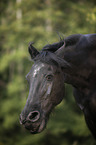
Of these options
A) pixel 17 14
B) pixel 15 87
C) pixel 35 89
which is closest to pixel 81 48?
pixel 35 89

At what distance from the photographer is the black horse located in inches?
111

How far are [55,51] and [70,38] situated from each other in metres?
0.38

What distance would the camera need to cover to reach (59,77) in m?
3.05

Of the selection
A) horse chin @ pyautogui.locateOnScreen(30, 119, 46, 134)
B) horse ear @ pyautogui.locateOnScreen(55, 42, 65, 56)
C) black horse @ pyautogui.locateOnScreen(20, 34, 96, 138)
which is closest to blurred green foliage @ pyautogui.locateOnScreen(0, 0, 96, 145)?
black horse @ pyautogui.locateOnScreen(20, 34, 96, 138)

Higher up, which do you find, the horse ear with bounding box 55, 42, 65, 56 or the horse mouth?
the horse ear with bounding box 55, 42, 65, 56

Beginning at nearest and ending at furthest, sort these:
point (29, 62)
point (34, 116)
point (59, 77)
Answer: point (34, 116), point (59, 77), point (29, 62)

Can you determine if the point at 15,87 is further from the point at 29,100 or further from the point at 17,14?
the point at 29,100

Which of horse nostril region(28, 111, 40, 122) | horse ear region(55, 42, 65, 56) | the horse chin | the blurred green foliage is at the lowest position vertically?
the blurred green foliage

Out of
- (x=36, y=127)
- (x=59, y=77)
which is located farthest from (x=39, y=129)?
(x=59, y=77)

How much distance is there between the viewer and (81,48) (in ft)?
11.3

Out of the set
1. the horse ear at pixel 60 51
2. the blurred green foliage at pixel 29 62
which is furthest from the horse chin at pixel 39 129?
the blurred green foliage at pixel 29 62

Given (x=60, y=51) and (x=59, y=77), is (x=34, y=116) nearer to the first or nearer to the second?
(x=59, y=77)

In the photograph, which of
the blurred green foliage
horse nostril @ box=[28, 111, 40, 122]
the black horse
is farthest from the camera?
the blurred green foliage

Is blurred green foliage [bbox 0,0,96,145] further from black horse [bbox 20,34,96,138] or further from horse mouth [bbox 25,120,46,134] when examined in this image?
horse mouth [bbox 25,120,46,134]
